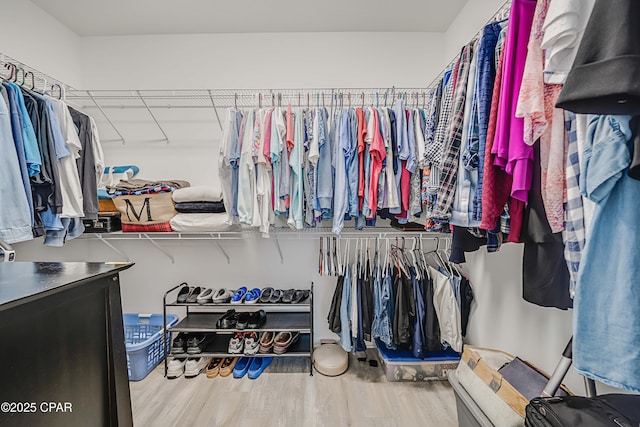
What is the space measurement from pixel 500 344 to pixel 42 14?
3.89 metres

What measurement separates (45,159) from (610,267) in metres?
2.29

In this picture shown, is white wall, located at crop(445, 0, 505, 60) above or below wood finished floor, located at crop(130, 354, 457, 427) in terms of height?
above

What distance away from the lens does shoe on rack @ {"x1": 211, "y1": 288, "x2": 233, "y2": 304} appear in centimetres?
196

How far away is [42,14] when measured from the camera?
6.31 ft

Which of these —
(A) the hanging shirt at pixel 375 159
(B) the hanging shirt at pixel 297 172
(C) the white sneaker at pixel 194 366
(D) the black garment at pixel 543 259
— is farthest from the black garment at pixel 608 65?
(C) the white sneaker at pixel 194 366

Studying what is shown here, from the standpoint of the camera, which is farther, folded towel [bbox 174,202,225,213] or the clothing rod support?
the clothing rod support

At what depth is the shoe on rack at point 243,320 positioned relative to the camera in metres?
1.91

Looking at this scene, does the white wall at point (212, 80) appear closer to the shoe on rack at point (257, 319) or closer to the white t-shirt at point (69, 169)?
the shoe on rack at point (257, 319)

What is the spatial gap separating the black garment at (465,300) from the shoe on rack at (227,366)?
1690 mm

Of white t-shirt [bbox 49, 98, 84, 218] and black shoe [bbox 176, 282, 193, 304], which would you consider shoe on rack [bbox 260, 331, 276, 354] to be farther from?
white t-shirt [bbox 49, 98, 84, 218]

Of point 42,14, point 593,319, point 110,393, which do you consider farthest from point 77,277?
point 42,14

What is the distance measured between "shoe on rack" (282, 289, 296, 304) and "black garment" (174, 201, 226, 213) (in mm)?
821

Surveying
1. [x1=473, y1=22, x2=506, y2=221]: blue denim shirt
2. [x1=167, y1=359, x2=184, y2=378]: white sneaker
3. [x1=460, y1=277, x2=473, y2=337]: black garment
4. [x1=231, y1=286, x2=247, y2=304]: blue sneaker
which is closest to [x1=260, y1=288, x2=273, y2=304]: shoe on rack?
[x1=231, y1=286, x2=247, y2=304]: blue sneaker

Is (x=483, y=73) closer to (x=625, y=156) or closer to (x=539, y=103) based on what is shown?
(x=539, y=103)
